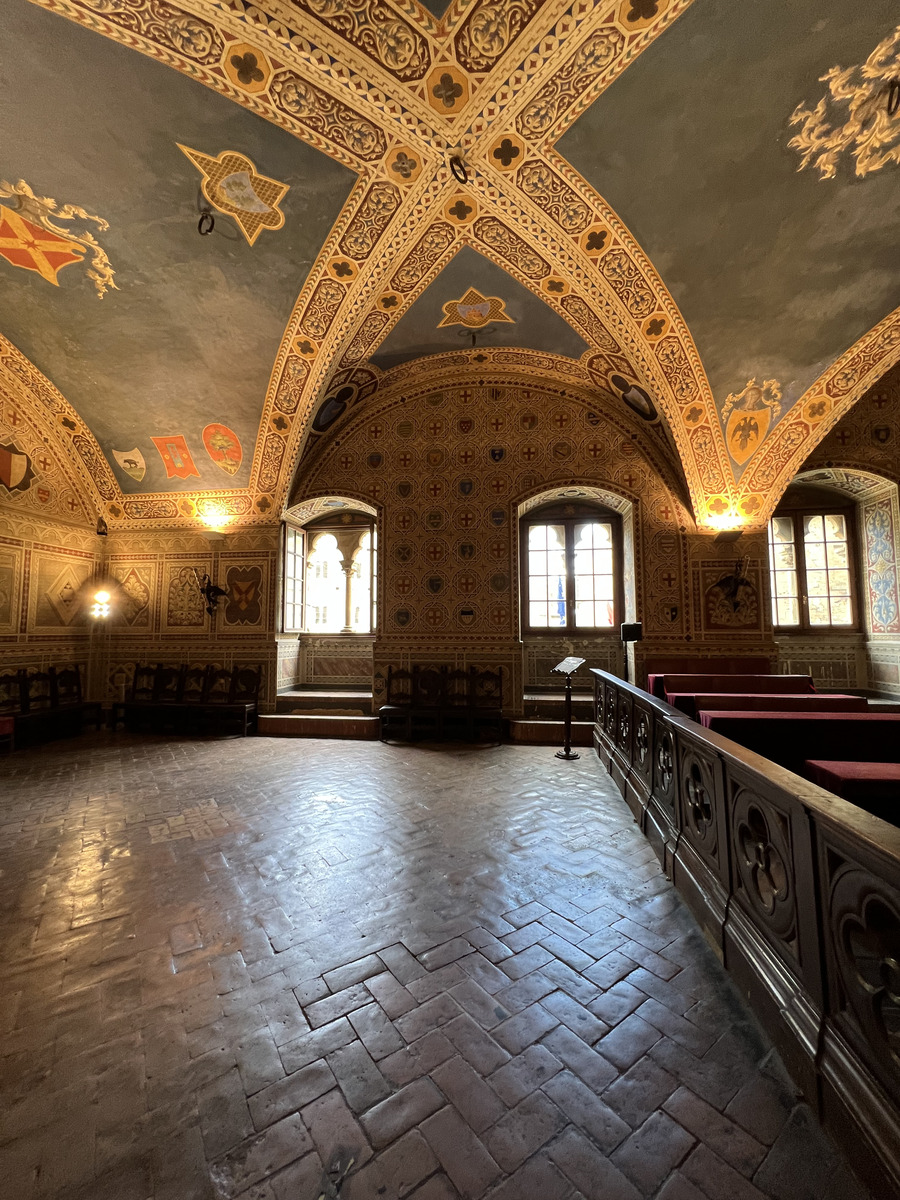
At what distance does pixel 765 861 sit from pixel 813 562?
10147 mm

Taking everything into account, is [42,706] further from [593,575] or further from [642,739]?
[593,575]

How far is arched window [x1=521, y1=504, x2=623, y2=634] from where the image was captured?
1005 cm

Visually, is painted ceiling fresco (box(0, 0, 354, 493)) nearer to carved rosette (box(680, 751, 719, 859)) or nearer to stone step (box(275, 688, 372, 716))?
stone step (box(275, 688, 372, 716))

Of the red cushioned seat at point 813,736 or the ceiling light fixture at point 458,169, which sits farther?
the ceiling light fixture at point 458,169

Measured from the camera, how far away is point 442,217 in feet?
19.3

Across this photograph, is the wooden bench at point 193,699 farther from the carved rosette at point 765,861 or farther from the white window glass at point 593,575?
the carved rosette at point 765,861

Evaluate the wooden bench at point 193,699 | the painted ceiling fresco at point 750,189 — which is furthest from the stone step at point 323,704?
the painted ceiling fresco at point 750,189

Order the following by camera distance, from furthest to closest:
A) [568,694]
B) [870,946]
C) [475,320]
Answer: [475,320], [568,694], [870,946]

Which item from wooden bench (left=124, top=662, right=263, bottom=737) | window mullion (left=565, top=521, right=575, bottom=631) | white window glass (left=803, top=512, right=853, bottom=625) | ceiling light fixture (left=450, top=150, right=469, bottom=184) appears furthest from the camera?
window mullion (left=565, top=521, right=575, bottom=631)

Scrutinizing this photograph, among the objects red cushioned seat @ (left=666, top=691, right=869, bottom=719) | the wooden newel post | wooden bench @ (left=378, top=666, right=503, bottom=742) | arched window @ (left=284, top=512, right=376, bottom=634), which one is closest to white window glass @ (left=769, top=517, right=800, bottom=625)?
the wooden newel post

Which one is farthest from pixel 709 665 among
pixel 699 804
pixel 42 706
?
pixel 42 706

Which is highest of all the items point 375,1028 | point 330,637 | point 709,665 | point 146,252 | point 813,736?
point 146,252

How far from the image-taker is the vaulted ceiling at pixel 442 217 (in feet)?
13.4

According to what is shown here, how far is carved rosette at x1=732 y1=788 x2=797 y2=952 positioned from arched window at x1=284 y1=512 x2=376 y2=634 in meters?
8.82
